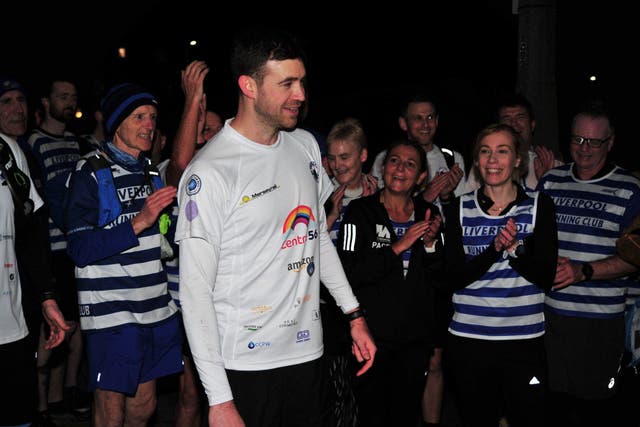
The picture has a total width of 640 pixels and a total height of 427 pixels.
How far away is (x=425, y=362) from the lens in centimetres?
526

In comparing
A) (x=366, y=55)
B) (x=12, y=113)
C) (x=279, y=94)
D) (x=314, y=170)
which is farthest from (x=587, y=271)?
Answer: (x=366, y=55)

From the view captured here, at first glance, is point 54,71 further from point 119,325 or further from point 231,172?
point 231,172

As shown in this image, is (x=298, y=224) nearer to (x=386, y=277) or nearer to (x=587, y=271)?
(x=386, y=277)

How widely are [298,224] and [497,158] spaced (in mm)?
1843

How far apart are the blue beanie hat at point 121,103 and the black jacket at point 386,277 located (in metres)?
1.59

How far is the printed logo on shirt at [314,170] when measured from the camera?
384 centimetres

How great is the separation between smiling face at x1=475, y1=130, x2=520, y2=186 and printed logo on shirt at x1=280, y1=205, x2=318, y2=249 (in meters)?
1.64

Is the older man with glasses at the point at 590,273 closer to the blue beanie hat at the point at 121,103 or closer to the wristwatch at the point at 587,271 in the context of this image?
the wristwatch at the point at 587,271

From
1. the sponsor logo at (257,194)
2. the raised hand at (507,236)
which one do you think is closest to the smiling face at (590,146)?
the raised hand at (507,236)

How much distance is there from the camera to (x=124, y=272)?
4629 mm

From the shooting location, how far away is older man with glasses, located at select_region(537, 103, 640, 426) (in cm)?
532

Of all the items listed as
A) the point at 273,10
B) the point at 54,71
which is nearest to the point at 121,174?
the point at 54,71

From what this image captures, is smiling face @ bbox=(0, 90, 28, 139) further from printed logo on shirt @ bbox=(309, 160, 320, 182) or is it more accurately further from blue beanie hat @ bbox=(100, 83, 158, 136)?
→ printed logo on shirt @ bbox=(309, 160, 320, 182)

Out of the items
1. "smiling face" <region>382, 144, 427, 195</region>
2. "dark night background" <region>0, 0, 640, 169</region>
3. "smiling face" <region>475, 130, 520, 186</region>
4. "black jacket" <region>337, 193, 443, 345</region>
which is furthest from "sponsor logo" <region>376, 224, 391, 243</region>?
"dark night background" <region>0, 0, 640, 169</region>
